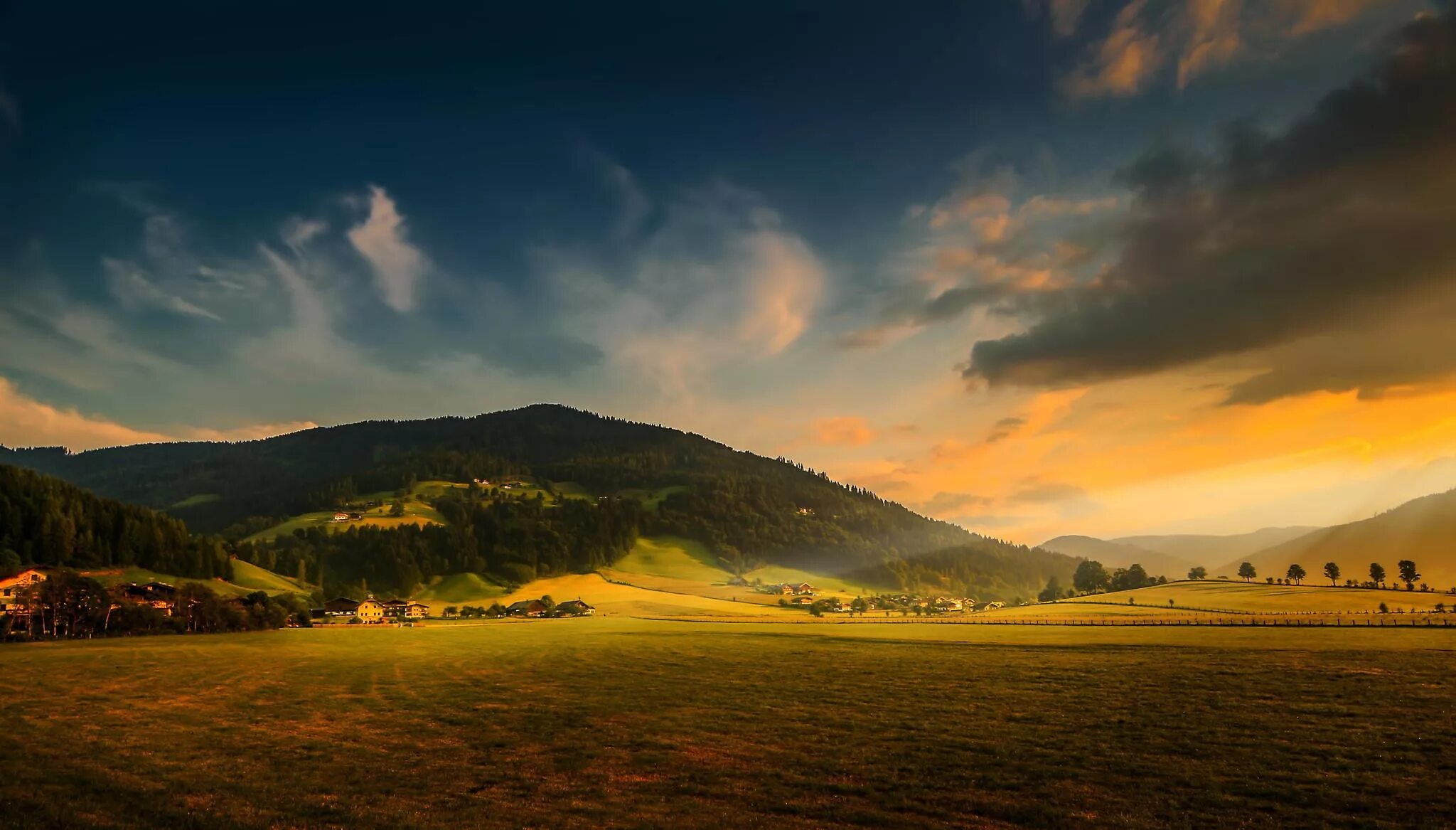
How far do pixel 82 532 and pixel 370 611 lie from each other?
2354 inches

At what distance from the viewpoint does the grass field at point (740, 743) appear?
19.4 meters

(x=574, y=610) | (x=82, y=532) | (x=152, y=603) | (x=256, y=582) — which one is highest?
(x=82, y=532)

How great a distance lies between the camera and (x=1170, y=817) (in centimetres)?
1902

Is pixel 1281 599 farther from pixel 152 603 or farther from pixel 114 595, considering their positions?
pixel 114 595

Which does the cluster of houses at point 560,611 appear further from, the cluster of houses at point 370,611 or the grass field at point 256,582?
the grass field at point 256,582

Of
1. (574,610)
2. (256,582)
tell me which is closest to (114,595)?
(256,582)

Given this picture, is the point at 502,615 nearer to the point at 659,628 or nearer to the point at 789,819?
the point at 659,628

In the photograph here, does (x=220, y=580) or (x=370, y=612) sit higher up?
(x=220, y=580)

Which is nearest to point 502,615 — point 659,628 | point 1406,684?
point 659,628

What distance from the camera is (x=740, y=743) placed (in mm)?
28641

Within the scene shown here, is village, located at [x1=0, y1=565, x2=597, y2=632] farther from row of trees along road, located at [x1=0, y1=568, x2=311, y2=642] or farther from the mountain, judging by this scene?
the mountain

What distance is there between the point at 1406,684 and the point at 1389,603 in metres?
124

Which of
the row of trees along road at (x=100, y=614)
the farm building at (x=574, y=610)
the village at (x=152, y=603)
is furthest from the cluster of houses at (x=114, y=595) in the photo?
the farm building at (x=574, y=610)

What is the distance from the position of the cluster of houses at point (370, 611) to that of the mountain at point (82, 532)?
2803cm
